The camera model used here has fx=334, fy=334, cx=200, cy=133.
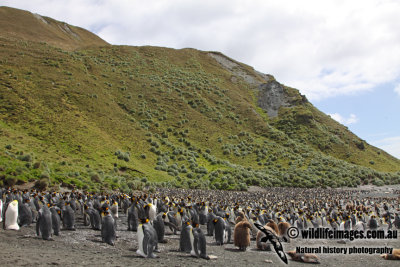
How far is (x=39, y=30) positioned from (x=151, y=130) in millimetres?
61879

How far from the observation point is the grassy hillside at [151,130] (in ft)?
131

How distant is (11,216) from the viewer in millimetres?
12844

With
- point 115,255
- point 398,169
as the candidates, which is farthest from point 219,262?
point 398,169

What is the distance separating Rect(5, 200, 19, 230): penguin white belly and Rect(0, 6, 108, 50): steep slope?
87026 mm

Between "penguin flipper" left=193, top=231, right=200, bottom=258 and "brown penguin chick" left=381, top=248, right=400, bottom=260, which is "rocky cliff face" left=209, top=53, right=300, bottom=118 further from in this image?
"penguin flipper" left=193, top=231, right=200, bottom=258

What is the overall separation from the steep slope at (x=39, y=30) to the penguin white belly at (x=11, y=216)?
87.0m

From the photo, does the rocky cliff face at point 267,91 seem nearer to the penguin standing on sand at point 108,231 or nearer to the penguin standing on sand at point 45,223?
the penguin standing on sand at point 108,231

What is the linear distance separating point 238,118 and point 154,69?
1120 inches

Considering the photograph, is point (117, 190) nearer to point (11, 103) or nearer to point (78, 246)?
point (78, 246)

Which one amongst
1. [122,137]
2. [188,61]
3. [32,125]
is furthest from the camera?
[188,61]

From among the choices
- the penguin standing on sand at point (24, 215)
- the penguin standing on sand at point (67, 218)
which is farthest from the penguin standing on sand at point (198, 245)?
the penguin standing on sand at point (24, 215)

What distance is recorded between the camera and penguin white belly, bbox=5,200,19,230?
41.8ft

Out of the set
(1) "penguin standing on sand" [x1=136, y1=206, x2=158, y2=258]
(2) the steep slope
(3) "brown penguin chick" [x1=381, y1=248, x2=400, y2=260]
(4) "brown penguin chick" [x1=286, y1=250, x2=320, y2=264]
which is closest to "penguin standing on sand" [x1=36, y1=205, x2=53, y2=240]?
(1) "penguin standing on sand" [x1=136, y1=206, x2=158, y2=258]

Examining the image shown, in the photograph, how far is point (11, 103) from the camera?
156ft
